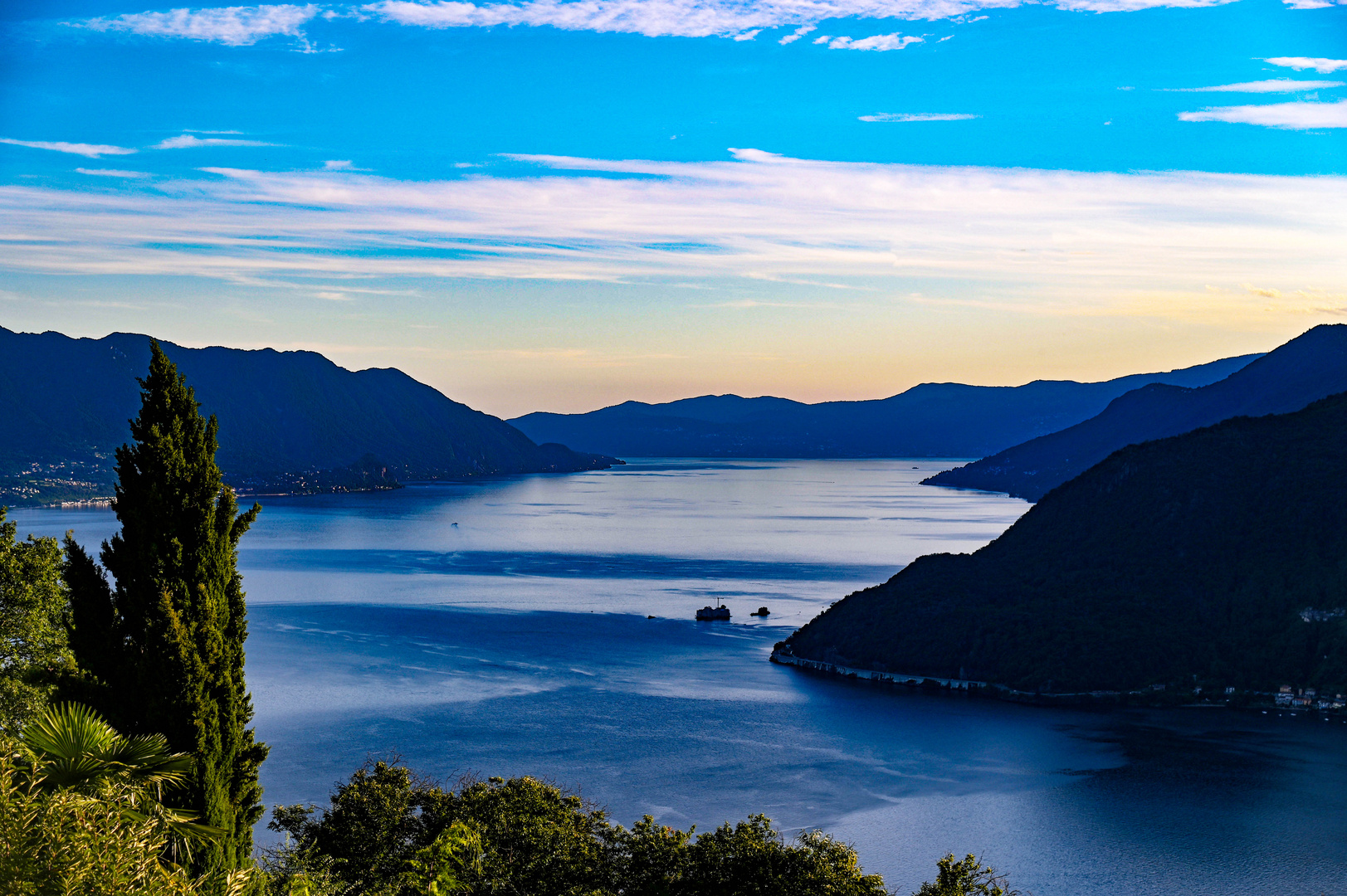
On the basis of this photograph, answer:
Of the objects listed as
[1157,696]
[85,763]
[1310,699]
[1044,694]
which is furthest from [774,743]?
[85,763]

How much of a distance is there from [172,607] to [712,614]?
8419cm

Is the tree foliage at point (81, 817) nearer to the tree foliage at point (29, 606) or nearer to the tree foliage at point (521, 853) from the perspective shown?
the tree foliage at point (521, 853)

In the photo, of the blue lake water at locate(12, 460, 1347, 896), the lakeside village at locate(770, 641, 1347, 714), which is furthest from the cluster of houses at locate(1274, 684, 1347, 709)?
the blue lake water at locate(12, 460, 1347, 896)

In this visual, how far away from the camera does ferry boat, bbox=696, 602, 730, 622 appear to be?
321ft

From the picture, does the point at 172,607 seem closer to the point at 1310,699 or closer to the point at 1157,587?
the point at 1310,699

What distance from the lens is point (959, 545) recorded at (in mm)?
142125

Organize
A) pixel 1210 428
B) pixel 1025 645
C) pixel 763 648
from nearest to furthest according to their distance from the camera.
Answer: pixel 1025 645 < pixel 763 648 < pixel 1210 428

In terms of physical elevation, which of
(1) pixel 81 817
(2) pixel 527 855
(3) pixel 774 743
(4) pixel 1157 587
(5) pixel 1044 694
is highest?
(1) pixel 81 817

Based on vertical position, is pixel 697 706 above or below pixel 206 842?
below

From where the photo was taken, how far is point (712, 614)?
98375 mm

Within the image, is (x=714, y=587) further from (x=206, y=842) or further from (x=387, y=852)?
(x=206, y=842)

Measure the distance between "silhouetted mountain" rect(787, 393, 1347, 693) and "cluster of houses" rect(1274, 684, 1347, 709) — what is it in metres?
0.92

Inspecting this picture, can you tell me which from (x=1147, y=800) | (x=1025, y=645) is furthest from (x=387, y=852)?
(x=1025, y=645)

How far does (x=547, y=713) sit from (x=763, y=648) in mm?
25448
